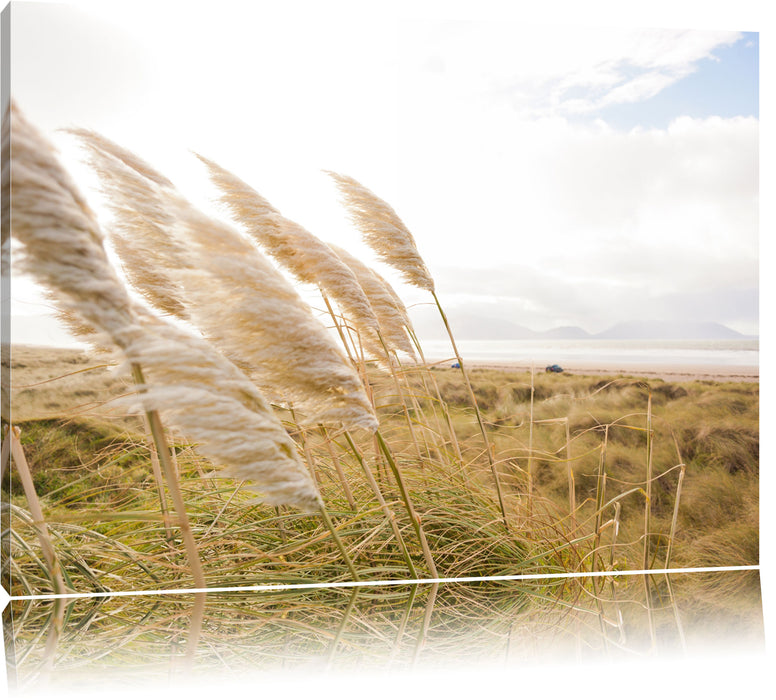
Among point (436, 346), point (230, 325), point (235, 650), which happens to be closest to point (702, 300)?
point (436, 346)

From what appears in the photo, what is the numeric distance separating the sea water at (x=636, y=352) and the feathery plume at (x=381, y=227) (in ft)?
2.37

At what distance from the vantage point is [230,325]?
4.58 ft

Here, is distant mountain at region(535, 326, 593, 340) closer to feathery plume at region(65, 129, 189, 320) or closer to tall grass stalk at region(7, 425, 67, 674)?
feathery plume at region(65, 129, 189, 320)

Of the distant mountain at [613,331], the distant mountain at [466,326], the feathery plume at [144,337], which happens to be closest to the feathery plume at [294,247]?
the feathery plume at [144,337]

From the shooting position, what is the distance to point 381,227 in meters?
1.98

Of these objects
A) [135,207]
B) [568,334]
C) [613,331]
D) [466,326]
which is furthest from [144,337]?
[613,331]

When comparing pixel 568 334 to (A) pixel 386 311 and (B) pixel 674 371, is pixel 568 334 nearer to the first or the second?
(B) pixel 674 371

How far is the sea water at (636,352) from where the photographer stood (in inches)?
102

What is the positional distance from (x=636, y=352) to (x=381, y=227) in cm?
122

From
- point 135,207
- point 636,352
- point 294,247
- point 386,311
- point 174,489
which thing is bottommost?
point 636,352

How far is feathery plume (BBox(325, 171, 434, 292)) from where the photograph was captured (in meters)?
1.98

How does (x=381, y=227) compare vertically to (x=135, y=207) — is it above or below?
below

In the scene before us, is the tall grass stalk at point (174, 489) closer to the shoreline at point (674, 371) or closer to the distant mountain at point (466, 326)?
the distant mountain at point (466, 326)

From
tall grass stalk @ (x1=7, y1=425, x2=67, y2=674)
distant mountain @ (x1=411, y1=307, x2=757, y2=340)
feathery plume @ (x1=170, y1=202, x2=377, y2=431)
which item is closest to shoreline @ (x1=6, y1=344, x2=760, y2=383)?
distant mountain @ (x1=411, y1=307, x2=757, y2=340)
